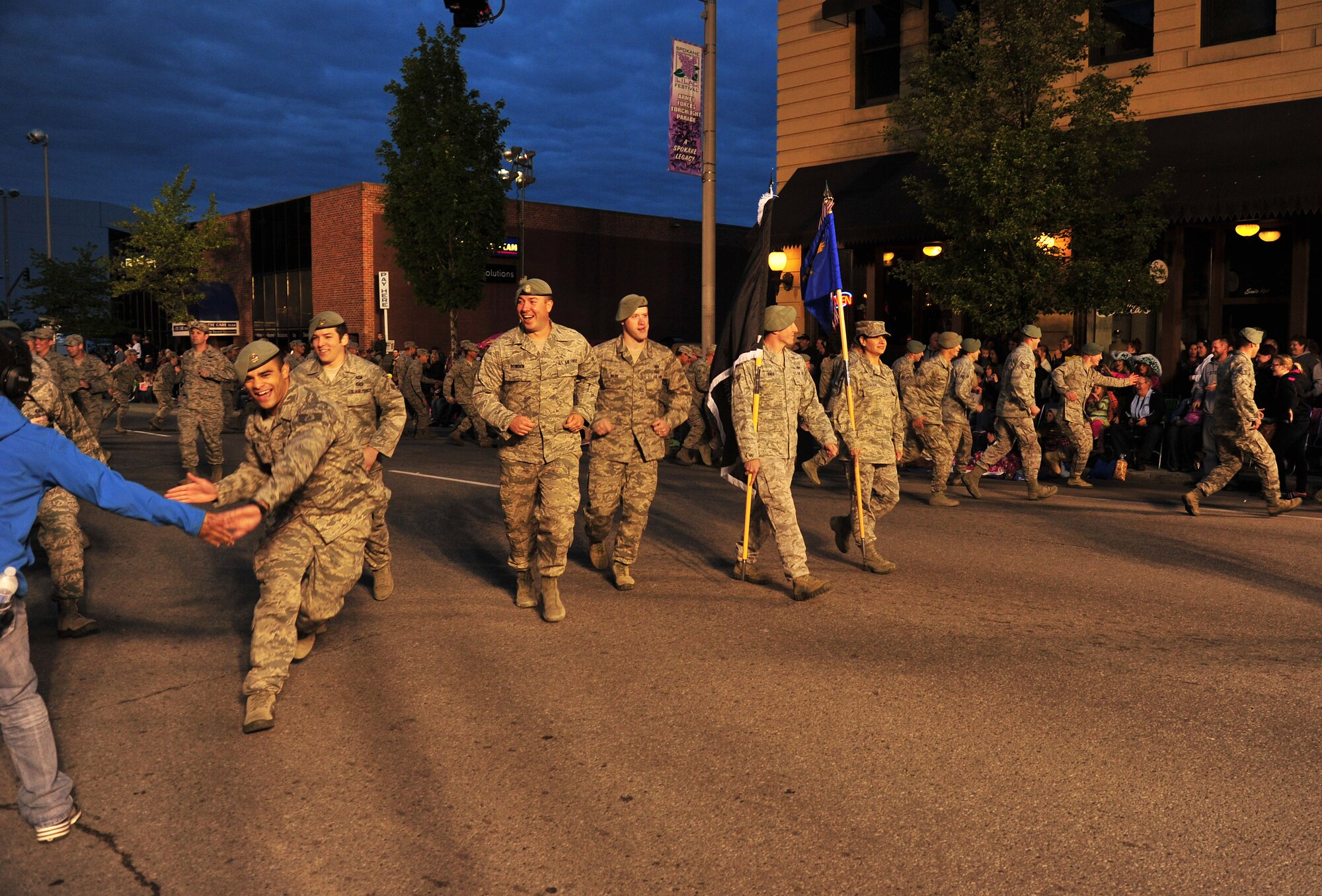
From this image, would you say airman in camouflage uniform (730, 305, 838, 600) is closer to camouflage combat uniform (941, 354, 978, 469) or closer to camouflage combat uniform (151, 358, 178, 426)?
camouflage combat uniform (941, 354, 978, 469)

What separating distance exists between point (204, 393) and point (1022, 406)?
10127 mm

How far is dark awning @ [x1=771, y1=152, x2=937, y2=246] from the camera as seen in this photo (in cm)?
1856

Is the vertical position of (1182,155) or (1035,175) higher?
(1182,155)

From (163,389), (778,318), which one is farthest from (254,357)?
(163,389)

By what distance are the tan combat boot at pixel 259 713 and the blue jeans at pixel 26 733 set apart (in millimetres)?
1026

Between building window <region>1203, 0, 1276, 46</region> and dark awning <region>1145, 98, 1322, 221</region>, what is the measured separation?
1.27 m

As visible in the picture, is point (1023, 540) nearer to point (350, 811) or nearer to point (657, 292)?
point (350, 811)

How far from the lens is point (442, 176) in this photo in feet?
107

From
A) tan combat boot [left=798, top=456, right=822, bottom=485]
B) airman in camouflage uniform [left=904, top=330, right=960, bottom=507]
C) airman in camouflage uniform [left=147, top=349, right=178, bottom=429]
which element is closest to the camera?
airman in camouflage uniform [left=904, top=330, right=960, bottom=507]

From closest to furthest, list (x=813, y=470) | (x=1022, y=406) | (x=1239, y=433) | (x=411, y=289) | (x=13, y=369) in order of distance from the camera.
A: 1. (x=13, y=369)
2. (x=1239, y=433)
3. (x=1022, y=406)
4. (x=813, y=470)
5. (x=411, y=289)

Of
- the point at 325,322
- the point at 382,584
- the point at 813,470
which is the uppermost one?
the point at 325,322

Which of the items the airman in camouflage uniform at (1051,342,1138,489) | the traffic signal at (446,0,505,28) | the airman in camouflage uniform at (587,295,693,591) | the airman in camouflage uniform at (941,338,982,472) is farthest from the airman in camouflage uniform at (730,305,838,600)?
the airman in camouflage uniform at (1051,342,1138,489)

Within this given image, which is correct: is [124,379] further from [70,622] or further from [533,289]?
[533,289]

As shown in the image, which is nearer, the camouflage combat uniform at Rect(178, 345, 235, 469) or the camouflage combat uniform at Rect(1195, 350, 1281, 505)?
the camouflage combat uniform at Rect(1195, 350, 1281, 505)
